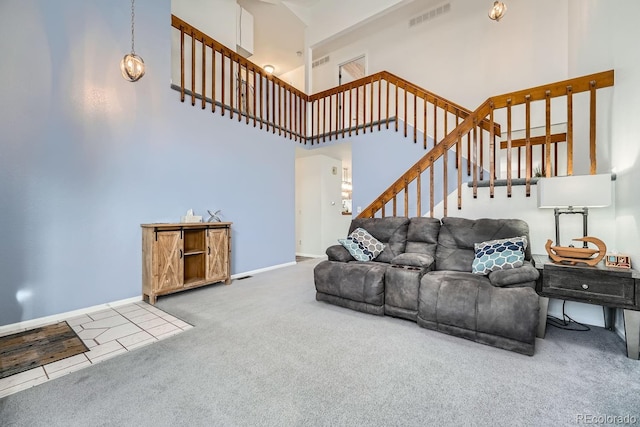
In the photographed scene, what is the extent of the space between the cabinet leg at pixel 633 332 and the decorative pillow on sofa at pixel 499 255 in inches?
26.1

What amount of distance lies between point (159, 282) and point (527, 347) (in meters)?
3.52

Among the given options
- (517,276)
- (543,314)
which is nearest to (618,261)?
(543,314)

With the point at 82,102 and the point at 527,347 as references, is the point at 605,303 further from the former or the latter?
the point at 82,102

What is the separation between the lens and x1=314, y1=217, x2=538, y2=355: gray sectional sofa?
6.31 ft

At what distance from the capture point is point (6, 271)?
2338mm

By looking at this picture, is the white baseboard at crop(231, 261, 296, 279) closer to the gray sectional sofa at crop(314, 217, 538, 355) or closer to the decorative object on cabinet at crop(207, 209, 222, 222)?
the decorative object on cabinet at crop(207, 209, 222, 222)

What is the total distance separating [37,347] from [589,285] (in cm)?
422

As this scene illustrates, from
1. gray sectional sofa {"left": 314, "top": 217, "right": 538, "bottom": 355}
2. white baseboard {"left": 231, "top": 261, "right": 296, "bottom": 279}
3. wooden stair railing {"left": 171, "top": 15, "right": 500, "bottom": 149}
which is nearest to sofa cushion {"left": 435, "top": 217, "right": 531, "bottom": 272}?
gray sectional sofa {"left": 314, "top": 217, "right": 538, "bottom": 355}

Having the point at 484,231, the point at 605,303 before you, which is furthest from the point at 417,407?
the point at 484,231

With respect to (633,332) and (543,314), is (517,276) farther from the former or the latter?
(633,332)

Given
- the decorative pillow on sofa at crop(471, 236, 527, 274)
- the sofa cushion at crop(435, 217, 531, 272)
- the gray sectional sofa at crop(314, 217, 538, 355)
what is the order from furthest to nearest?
the sofa cushion at crop(435, 217, 531, 272)
the decorative pillow on sofa at crop(471, 236, 527, 274)
the gray sectional sofa at crop(314, 217, 538, 355)

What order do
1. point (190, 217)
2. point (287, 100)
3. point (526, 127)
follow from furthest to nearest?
point (287, 100) < point (190, 217) < point (526, 127)

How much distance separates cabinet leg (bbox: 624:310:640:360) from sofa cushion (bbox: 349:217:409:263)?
5.70 feet

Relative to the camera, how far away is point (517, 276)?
199cm
